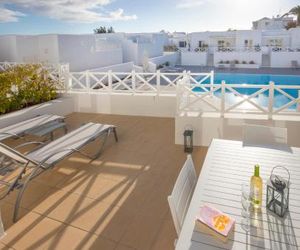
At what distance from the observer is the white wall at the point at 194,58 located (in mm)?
24578

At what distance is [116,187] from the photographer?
3.61 m

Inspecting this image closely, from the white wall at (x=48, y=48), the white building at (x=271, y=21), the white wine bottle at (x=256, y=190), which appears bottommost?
the white wine bottle at (x=256, y=190)

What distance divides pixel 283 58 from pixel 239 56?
3231mm

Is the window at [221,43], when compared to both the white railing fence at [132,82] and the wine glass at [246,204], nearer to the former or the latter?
the white railing fence at [132,82]

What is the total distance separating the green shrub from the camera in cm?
604

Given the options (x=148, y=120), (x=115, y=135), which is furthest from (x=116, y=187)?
(x=148, y=120)

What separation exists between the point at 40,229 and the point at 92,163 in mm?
1611

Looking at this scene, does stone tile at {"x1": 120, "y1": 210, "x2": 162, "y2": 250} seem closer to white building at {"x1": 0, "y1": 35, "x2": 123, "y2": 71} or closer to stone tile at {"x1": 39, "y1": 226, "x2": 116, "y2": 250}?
stone tile at {"x1": 39, "y1": 226, "x2": 116, "y2": 250}

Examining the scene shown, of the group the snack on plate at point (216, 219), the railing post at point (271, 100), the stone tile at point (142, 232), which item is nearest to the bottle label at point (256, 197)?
the snack on plate at point (216, 219)

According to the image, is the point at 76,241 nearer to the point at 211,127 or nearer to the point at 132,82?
the point at 211,127

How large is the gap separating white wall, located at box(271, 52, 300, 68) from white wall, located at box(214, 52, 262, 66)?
1022mm

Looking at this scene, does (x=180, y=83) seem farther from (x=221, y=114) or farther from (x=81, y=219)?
(x=81, y=219)

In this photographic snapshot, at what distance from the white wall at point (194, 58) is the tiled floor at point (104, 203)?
820 inches

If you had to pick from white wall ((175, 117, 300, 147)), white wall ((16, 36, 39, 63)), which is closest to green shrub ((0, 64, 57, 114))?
white wall ((175, 117, 300, 147))
